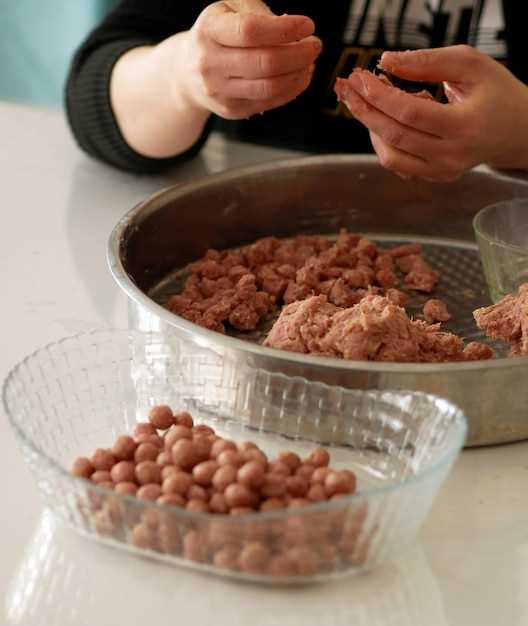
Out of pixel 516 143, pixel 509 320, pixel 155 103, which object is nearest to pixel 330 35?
pixel 155 103

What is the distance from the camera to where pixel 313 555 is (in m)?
0.59

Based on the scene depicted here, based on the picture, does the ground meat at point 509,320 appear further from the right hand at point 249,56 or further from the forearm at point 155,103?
the forearm at point 155,103

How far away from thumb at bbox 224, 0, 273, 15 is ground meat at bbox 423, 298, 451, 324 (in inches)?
11.0

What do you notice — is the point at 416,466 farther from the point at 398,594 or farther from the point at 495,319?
the point at 495,319

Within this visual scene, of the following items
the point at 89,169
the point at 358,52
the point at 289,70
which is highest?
the point at 289,70

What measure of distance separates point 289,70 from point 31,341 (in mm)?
303

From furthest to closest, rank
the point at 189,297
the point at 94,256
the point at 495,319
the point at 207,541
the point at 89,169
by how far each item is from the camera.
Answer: the point at 89,169 < the point at 94,256 < the point at 189,297 < the point at 495,319 < the point at 207,541

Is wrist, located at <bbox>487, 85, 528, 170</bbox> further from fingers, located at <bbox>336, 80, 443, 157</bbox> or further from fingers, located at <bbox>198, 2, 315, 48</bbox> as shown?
fingers, located at <bbox>198, 2, 315, 48</bbox>

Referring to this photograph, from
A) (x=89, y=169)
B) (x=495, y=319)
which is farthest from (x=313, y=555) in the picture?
(x=89, y=169)

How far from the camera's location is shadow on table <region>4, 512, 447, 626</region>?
0.59 meters

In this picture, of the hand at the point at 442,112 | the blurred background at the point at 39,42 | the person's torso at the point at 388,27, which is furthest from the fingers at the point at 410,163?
the blurred background at the point at 39,42

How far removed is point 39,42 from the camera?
229 cm

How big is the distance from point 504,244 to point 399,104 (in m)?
0.15

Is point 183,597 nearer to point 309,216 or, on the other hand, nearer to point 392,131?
point 392,131
